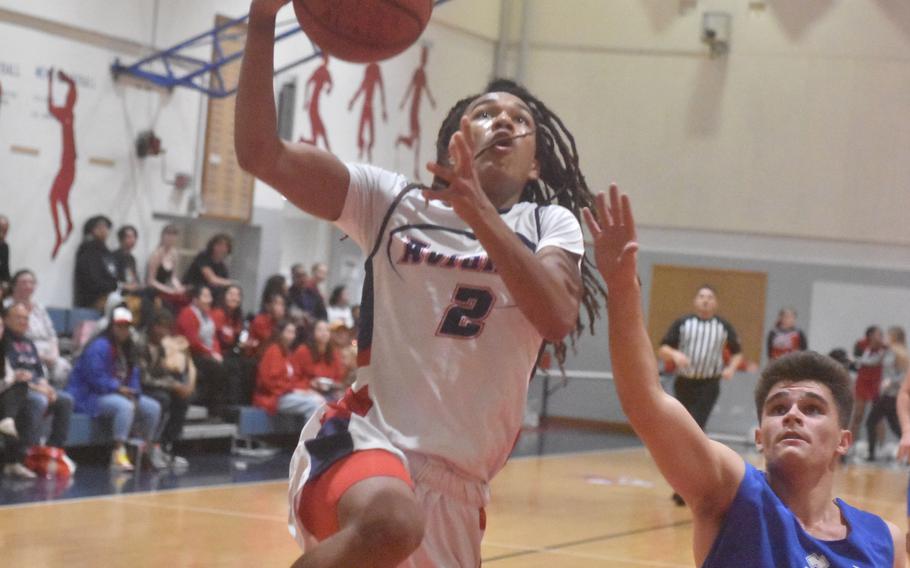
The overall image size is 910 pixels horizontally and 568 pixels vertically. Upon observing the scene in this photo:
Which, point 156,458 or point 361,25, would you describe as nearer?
point 361,25

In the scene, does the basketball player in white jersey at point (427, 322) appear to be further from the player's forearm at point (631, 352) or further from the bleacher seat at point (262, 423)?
the bleacher seat at point (262, 423)

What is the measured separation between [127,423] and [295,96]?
634 centimetres

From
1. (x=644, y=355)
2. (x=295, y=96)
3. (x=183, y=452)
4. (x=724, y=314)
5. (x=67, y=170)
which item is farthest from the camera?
(x=724, y=314)

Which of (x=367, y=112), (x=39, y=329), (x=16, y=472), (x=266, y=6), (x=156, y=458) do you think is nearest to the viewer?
(x=266, y=6)

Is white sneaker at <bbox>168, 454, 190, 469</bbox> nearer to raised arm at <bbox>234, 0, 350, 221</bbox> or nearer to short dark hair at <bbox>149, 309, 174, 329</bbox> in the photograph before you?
short dark hair at <bbox>149, 309, 174, 329</bbox>

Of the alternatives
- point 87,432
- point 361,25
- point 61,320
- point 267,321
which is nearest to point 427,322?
point 361,25

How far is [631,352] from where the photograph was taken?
9.06 feet

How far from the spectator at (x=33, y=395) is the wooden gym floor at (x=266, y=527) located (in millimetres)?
986

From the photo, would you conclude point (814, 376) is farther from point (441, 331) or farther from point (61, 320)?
point (61, 320)

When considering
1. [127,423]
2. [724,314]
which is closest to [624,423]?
[724,314]

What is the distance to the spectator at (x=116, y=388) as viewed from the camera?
10.5m

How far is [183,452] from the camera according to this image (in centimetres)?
1202

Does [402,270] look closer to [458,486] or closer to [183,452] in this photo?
[458,486]

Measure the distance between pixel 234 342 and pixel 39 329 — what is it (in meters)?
2.51
